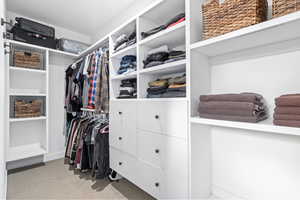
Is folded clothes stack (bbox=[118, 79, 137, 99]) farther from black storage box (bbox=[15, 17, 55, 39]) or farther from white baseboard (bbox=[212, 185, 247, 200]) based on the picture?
black storage box (bbox=[15, 17, 55, 39])

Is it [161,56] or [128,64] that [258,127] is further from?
[128,64]

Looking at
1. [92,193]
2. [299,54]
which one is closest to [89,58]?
[92,193]

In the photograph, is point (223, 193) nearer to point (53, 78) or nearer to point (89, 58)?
point (89, 58)

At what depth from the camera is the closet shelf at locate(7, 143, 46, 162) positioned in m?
2.05

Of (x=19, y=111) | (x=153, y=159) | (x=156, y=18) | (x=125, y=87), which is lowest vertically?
(x=153, y=159)

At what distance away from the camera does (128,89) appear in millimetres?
1648

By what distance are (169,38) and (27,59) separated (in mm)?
2168

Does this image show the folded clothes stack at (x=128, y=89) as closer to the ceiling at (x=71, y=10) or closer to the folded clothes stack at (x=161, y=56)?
the folded clothes stack at (x=161, y=56)

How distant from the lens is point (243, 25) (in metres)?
0.80

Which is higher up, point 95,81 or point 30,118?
point 95,81

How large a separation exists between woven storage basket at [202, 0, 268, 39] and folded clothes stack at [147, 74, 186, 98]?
364 mm


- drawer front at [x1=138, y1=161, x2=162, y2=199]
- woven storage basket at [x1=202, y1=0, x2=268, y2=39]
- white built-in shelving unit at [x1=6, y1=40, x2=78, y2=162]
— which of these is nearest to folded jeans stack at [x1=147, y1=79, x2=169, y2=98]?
woven storage basket at [x1=202, y1=0, x2=268, y2=39]

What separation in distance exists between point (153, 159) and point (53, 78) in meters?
2.48

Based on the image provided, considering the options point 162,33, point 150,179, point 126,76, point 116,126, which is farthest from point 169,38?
point 150,179
